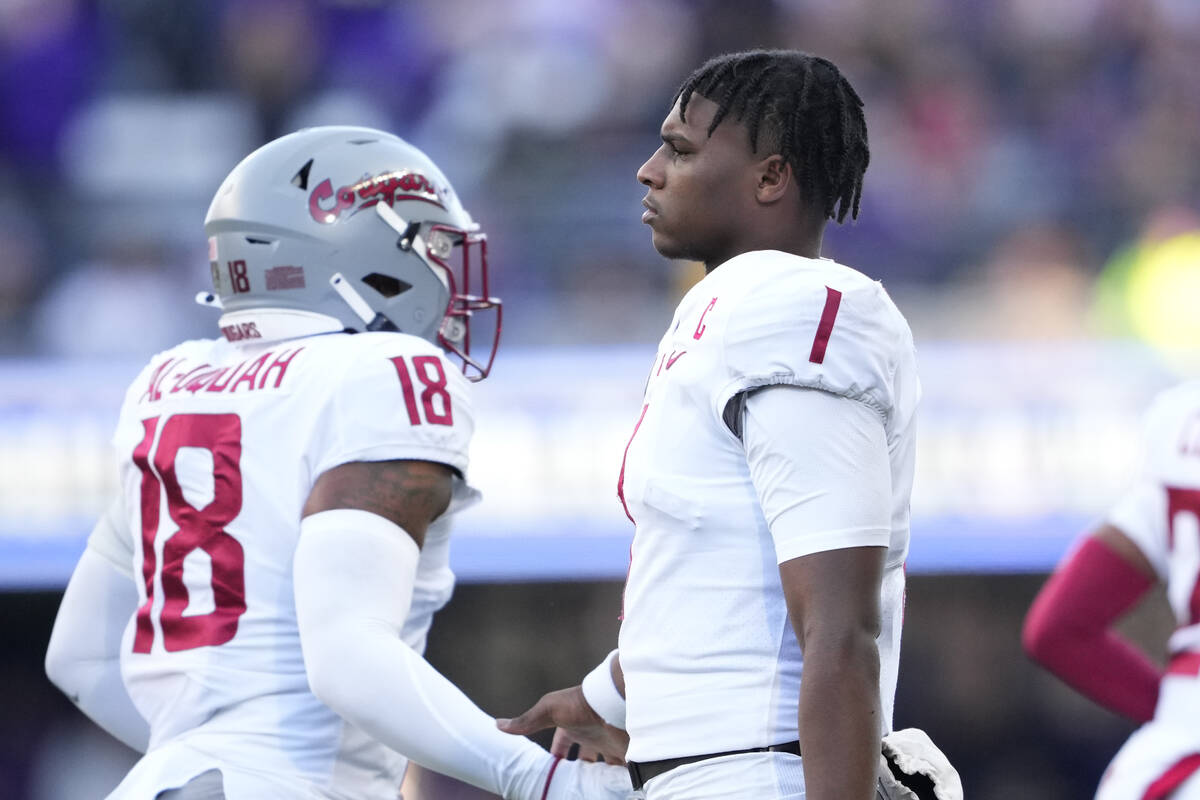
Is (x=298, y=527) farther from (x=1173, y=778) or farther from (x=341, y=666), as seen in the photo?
(x=1173, y=778)

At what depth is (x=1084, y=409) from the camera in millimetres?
5812

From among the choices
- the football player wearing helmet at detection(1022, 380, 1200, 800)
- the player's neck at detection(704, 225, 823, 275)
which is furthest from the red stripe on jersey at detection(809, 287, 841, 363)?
the football player wearing helmet at detection(1022, 380, 1200, 800)

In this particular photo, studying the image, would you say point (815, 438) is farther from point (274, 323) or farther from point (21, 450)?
point (21, 450)

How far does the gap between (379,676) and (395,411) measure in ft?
1.42

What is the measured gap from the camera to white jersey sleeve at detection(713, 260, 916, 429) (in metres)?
Answer: 1.90

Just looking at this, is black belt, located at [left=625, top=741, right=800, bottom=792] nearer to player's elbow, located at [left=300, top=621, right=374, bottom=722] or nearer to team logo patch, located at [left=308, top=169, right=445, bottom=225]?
player's elbow, located at [left=300, top=621, right=374, bottom=722]

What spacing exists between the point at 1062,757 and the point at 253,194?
5072 mm

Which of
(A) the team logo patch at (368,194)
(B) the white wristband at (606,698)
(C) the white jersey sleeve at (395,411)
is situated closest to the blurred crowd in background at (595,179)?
(A) the team logo patch at (368,194)

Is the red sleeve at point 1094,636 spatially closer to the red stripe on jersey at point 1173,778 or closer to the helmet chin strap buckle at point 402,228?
the red stripe on jersey at point 1173,778

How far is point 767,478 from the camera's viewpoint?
189 cm

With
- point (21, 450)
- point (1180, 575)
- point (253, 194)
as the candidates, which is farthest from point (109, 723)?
point (21, 450)

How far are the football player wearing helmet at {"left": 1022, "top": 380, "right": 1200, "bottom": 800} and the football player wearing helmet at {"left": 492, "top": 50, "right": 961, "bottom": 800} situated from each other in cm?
126

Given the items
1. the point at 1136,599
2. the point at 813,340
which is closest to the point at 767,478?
the point at 813,340

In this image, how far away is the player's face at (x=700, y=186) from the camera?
2127 millimetres
